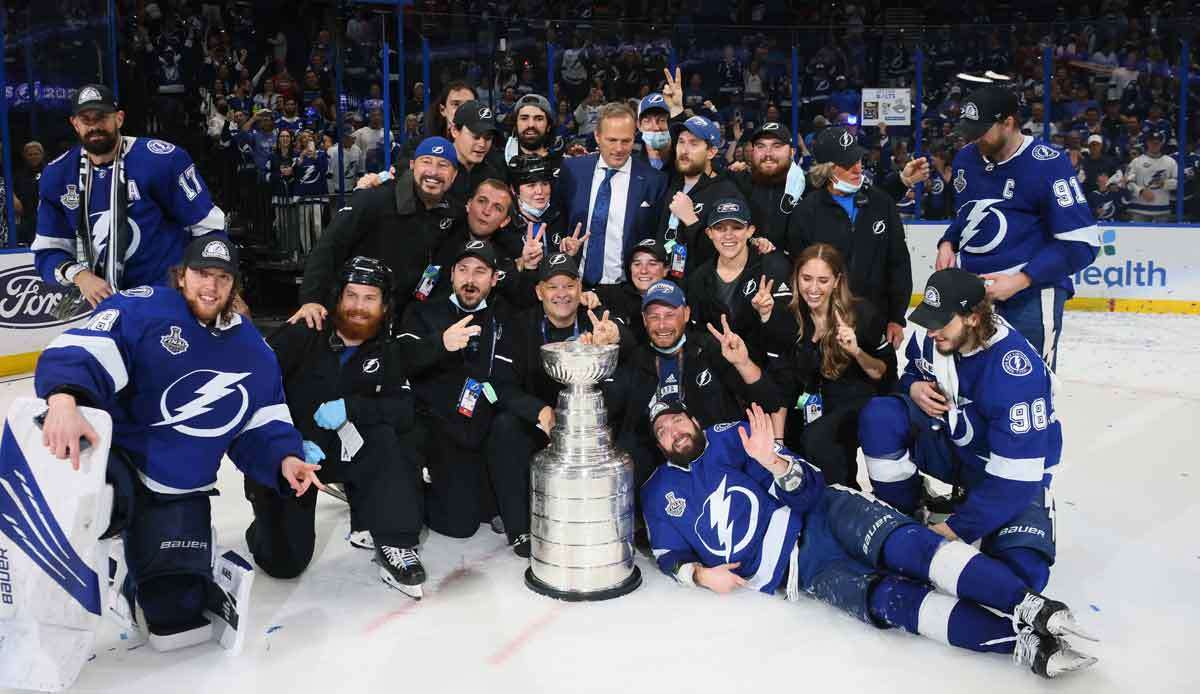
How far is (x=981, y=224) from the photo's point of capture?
4.44 metres

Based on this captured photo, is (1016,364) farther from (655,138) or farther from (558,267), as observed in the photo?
(655,138)

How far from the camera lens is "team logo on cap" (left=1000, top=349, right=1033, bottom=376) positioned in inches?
137

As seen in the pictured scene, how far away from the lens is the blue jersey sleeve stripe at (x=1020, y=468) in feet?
11.3

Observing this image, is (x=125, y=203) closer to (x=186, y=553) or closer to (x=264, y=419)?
(x=264, y=419)

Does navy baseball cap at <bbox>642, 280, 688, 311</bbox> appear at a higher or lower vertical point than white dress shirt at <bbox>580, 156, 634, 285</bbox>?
lower

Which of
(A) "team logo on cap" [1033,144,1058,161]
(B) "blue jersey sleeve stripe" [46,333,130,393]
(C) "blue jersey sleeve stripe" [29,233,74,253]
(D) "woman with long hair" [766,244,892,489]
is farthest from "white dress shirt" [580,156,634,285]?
(B) "blue jersey sleeve stripe" [46,333,130,393]

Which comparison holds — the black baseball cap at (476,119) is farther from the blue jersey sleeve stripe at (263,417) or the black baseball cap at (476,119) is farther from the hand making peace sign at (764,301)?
the blue jersey sleeve stripe at (263,417)

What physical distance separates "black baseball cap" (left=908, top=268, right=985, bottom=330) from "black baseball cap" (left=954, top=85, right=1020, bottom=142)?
896 mm

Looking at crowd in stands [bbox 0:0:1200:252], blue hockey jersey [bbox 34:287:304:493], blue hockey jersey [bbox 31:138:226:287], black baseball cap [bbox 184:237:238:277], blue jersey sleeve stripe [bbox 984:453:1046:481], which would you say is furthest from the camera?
crowd in stands [bbox 0:0:1200:252]

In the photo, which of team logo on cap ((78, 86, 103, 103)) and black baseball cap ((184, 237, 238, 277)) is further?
team logo on cap ((78, 86, 103, 103))

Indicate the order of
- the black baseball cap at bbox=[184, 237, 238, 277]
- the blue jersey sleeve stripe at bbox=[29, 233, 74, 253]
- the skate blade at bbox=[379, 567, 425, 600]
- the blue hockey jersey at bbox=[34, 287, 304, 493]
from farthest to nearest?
1. the blue jersey sleeve stripe at bbox=[29, 233, 74, 253]
2. the skate blade at bbox=[379, 567, 425, 600]
3. the black baseball cap at bbox=[184, 237, 238, 277]
4. the blue hockey jersey at bbox=[34, 287, 304, 493]

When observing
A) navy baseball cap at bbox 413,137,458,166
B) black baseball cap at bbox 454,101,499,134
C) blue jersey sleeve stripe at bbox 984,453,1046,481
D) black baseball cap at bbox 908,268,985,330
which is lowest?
blue jersey sleeve stripe at bbox 984,453,1046,481

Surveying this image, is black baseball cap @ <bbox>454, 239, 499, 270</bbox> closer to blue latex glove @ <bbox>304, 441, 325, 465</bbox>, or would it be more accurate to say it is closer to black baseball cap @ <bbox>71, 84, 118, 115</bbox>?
blue latex glove @ <bbox>304, 441, 325, 465</bbox>

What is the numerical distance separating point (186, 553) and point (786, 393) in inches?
86.0
